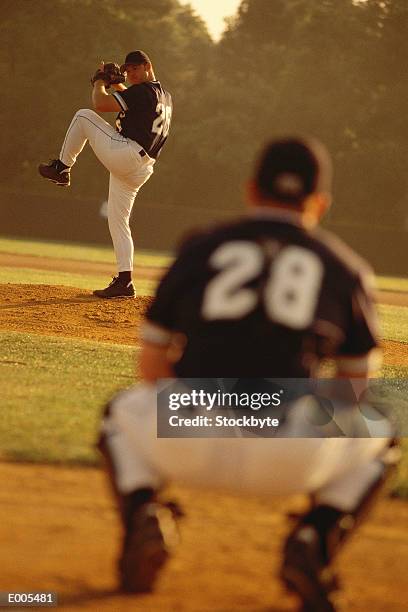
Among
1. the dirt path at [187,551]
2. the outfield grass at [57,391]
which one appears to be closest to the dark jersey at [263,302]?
the dirt path at [187,551]

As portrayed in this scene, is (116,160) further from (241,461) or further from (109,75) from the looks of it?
(241,461)

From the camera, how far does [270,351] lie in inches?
121

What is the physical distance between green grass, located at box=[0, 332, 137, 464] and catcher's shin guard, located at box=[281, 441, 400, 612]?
207cm

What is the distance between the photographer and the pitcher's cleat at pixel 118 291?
33.8 ft

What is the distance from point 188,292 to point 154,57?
4384 cm

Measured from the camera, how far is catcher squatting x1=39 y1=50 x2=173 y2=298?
940 centimetres

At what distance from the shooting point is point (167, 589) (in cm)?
331

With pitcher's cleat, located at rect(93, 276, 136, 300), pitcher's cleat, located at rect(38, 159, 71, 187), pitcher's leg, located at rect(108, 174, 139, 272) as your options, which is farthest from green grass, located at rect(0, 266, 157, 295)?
pitcher's cleat, located at rect(38, 159, 71, 187)

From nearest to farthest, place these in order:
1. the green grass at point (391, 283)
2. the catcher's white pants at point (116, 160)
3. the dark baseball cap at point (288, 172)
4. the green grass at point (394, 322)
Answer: the dark baseball cap at point (288, 172), the catcher's white pants at point (116, 160), the green grass at point (394, 322), the green grass at point (391, 283)

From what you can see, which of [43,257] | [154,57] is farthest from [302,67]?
[43,257]

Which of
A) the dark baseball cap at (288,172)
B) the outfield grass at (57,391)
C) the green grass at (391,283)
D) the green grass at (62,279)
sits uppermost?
the dark baseball cap at (288,172)

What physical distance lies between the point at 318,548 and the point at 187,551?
0.80m

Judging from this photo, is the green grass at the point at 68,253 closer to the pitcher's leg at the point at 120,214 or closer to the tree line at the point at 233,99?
the pitcher's leg at the point at 120,214

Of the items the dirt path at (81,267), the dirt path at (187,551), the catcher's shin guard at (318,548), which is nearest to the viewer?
the catcher's shin guard at (318,548)
